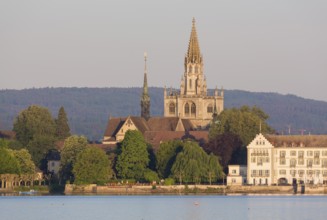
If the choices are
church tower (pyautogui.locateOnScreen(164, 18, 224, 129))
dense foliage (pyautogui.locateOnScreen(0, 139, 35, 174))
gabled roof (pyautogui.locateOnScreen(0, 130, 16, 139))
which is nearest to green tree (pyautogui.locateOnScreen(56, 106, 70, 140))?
gabled roof (pyautogui.locateOnScreen(0, 130, 16, 139))

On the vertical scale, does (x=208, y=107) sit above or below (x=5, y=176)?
above

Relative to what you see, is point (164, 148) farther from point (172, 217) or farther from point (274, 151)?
point (172, 217)

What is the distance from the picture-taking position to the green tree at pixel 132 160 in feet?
449

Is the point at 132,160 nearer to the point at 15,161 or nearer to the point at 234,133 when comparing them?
the point at 15,161

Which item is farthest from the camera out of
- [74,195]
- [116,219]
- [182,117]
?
[182,117]

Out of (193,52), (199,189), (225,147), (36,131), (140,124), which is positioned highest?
(193,52)

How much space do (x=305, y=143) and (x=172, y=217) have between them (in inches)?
2022

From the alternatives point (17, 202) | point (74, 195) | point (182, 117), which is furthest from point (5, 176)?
point (182, 117)

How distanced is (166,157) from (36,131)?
106ft

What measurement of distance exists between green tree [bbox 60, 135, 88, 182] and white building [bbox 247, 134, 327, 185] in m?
19.7

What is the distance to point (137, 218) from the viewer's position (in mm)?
89000

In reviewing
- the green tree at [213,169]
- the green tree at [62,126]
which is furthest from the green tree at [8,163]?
the green tree at [62,126]

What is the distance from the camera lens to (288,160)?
140m

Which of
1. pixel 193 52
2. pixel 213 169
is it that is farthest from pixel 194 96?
pixel 213 169
